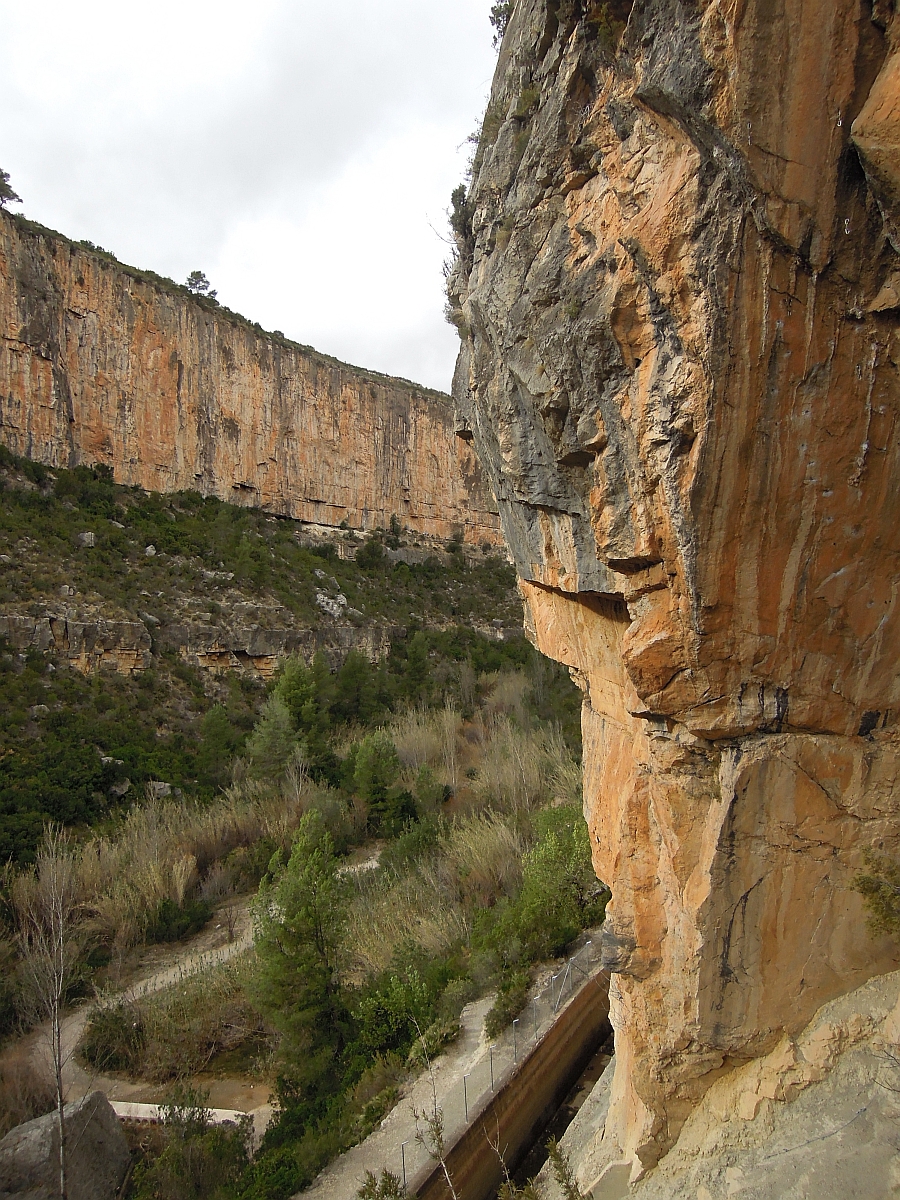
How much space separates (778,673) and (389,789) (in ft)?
52.3

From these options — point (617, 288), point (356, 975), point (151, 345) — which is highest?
point (151, 345)

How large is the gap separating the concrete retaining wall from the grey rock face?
3.40m

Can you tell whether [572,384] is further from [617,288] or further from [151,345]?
[151,345]

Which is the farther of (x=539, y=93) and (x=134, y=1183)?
(x=134, y=1183)

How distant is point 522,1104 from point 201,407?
1203 inches

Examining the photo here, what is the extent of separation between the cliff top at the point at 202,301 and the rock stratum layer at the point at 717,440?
94.5ft

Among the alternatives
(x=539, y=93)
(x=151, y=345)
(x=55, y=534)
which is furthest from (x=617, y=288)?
(x=151, y=345)

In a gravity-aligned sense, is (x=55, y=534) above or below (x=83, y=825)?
above

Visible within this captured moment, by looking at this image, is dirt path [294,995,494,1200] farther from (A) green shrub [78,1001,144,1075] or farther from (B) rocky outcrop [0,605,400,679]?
(B) rocky outcrop [0,605,400,679]

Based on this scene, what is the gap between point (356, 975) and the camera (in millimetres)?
11031

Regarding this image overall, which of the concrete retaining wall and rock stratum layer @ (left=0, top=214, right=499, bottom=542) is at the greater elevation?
rock stratum layer @ (left=0, top=214, right=499, bottom=542)

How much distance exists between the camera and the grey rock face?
6.55m

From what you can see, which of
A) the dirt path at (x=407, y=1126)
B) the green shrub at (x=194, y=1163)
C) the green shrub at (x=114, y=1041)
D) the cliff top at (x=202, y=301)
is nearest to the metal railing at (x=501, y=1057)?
the dirt path at (x=407, y=1126)

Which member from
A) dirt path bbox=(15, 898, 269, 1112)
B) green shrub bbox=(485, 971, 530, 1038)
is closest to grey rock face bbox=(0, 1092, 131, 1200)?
dirt path bbox=(15, 898, 269, 1112)
